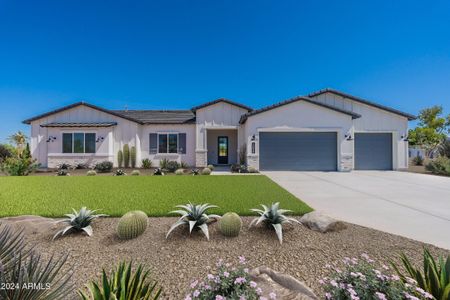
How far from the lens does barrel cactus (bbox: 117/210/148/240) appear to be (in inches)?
137

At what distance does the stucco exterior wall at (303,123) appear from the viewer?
1403cm

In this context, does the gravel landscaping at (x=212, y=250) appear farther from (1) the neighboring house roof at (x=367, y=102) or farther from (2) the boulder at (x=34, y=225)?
(1) the neighboring house roof at (x=367, y=102)

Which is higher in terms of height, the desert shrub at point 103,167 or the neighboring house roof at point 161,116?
the neighboring house roof at point 161,116

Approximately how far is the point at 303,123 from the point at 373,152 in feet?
20.0

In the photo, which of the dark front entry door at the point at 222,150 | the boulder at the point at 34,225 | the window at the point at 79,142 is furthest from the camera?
the dark front entry door at the point at 222,150

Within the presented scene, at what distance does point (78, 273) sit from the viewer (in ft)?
8.96

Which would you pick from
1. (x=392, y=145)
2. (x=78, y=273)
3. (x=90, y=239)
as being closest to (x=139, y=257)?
(x=78, y=273)

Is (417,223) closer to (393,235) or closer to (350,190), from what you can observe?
(393,235)

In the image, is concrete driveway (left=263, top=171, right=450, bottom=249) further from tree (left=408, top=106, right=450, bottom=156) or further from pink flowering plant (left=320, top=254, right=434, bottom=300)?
tree (left=408, top=106, right=450, bottom=156)

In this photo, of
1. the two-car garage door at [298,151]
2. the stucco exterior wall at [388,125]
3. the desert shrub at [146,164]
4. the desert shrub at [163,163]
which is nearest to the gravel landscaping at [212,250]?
the two-car garage door at [298,151]

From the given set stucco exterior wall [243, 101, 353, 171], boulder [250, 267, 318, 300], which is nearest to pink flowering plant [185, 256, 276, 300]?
boulder [250, 267, 318, 300]

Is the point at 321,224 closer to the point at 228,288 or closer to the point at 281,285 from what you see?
the point at 281,285

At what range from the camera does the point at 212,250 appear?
10.4ft

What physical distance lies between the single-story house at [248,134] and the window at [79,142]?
7 cm
